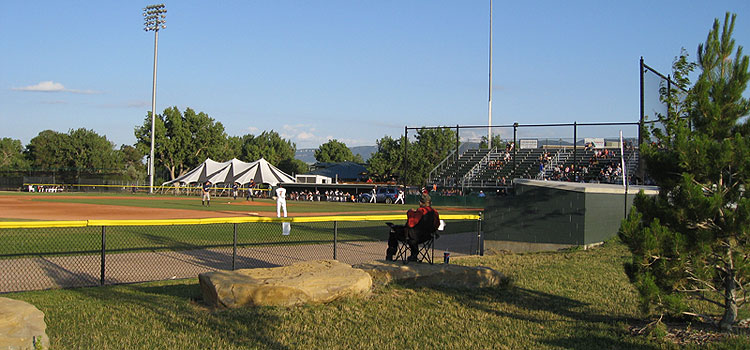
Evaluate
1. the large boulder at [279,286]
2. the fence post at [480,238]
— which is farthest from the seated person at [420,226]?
the fence post at [480,238]

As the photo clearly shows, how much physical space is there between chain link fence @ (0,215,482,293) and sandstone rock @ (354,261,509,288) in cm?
229

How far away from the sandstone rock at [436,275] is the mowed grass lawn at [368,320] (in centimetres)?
→ 18

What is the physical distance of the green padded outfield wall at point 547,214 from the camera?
1522 cm

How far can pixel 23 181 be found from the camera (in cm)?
7512

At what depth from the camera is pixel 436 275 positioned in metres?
9.24

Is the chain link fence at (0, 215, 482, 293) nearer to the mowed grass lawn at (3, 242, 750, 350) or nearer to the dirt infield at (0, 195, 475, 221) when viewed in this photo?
the mowed grass lawn at (3, 242, 750, 350)

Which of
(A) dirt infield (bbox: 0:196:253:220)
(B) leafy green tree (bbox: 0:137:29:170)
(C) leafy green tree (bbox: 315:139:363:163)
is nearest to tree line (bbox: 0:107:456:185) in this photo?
(B) leafy green tree (bbox: 0:137:29:170)

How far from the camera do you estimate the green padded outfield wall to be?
15.2m

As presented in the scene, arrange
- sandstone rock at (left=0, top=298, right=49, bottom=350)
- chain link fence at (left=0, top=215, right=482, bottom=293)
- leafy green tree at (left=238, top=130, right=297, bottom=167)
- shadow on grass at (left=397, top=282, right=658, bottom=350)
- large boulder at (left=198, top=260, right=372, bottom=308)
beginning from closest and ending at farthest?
sandstone rock at (left=0, top=298, right=49, bottom=350) < shadow on grass at (left=397, top=282, right=658, bottom=350) < large boulder at (left=198, top=260, right=372, bottom=308) < chain link fence at (left=0, top=215, right=482, bottom=293) < leafy green tree at (left=238, top=130, right=297, bottom=167)

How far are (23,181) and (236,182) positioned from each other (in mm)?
28665

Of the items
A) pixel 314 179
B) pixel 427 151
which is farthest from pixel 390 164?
pixel 314 179

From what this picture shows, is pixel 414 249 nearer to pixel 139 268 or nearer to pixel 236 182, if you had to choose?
pixel 139 268

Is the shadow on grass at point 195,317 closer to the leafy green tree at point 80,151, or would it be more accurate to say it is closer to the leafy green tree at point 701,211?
the leafy green tree at point 701,211

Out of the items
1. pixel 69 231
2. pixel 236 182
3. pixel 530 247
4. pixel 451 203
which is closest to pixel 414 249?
pixel 530 247
